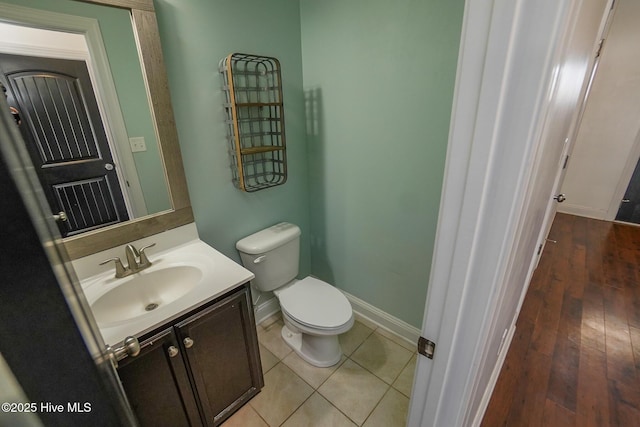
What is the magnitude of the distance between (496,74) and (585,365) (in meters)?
2.05

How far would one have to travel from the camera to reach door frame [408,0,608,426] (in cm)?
42

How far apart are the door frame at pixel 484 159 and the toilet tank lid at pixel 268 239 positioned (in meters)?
1.16

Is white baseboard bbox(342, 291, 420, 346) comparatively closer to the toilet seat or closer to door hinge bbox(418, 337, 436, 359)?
the toilet seat

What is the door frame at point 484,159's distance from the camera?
1.38ft

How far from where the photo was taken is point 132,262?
4.10 ft

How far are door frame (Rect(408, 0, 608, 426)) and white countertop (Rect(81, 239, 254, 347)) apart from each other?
0.84 meters

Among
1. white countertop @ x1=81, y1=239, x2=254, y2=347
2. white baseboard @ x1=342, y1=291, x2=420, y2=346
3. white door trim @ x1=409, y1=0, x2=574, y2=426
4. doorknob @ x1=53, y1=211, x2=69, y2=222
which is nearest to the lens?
white door trim @ x1=409, y1=0, x2=574, y2=426

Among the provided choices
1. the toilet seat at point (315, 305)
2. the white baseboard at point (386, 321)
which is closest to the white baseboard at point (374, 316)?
the white baseboard at point (386, 321)

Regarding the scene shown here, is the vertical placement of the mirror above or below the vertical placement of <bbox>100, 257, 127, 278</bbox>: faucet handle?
above

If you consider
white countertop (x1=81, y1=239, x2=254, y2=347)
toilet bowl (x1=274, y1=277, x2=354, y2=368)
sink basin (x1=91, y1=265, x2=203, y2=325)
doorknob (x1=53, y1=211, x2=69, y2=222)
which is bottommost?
toilet bowl (x1=274, y1=277, x2=354, y2=368)

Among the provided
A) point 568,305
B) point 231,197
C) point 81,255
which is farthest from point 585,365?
point 81,255

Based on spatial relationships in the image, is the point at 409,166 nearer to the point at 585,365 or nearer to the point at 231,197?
the point at 231,197

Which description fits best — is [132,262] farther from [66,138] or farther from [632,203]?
[632,203]

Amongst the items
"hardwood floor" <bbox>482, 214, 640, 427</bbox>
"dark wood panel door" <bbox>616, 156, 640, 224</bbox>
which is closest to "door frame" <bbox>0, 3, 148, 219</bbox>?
"hardwood floor" <bbox>482, 214, 640, 427</bbox>
